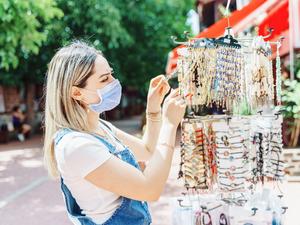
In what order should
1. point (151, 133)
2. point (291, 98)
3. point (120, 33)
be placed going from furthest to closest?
point (120, 33), point (291, 98), point (151, 133)

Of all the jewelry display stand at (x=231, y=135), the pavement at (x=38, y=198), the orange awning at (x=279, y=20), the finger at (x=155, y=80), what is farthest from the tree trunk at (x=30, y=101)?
the finger at (x=155, y=80)

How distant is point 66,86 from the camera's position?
1.60m

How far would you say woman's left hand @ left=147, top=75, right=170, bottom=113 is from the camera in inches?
75.8

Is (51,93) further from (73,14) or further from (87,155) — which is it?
(73,14)

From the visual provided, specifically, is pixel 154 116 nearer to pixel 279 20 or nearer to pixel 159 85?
pixel 159 85

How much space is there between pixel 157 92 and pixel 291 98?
4.39m

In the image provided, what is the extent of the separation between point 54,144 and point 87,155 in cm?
18

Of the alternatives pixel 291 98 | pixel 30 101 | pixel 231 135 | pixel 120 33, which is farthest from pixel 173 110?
pixel 30 101

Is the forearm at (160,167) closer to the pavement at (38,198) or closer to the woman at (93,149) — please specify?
the woman at (93,149)

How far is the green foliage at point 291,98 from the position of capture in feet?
19.5

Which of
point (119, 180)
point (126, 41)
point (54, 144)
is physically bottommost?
point (119, 180)

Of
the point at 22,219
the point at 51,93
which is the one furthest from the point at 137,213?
the point at 22,219

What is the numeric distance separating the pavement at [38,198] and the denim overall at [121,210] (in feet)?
10.0

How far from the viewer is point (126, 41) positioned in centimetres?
1338
